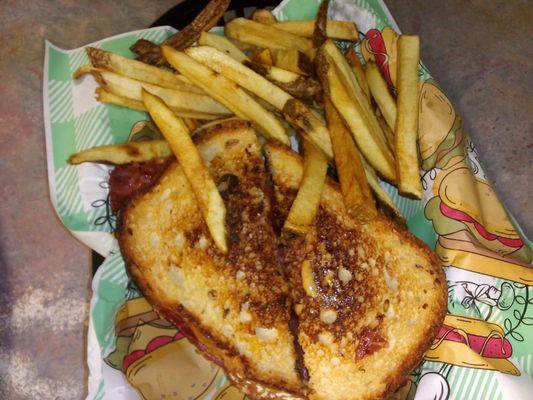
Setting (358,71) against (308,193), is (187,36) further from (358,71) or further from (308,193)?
(308,193)

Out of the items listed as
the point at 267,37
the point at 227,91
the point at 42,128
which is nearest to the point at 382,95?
the point at 267,37

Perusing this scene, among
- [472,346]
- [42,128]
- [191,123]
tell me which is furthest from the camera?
[42,128]

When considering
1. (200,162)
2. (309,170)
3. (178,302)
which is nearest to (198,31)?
(200,162)

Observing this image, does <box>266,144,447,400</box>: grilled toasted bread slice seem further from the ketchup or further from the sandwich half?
the ketchup

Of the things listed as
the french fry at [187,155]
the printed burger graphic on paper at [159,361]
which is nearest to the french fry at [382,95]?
the french fry at [187,155]

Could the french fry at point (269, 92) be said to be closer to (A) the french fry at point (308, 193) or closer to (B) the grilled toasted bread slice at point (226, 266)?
(A) the french fry at point (308, 193)
